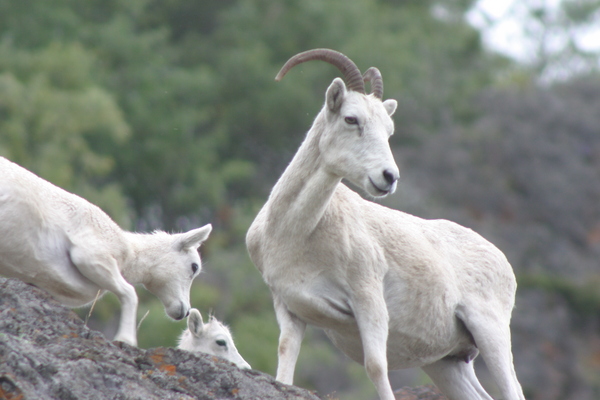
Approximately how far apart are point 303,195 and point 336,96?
2.42 ft

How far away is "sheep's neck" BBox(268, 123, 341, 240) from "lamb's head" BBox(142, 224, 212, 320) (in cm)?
78

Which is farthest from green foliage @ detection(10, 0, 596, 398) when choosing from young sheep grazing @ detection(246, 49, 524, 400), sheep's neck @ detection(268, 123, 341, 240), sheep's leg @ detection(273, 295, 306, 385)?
sheep's neck @ detection(268, 123, 341, 240)

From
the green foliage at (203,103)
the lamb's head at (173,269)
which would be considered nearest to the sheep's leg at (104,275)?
the lamb's head at (173,269)

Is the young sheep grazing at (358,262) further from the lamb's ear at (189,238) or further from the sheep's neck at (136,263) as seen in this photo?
the sheep's neck at (136,263)

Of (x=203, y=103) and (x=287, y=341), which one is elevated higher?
(x=203, y=103)

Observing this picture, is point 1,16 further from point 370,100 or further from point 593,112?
point 370,100

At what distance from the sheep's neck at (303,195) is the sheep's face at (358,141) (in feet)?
0.35

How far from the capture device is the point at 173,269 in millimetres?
7680

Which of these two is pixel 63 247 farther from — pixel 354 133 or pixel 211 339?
pixel 354 133

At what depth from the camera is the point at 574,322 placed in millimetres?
28172

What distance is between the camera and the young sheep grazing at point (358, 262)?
23.0 ft

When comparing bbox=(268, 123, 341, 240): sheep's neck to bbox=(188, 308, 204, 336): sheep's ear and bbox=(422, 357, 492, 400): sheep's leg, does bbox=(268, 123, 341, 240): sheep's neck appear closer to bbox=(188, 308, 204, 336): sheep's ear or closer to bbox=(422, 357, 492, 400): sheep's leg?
bbox=(188, 308, 204, 336): sheep's ear

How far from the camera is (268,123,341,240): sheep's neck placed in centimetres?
714

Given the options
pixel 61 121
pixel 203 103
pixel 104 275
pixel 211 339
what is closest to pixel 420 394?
pixel 211 339
